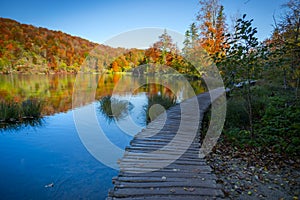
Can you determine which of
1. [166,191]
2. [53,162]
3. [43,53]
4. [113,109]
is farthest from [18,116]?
[43,53]

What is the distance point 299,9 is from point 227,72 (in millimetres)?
2933

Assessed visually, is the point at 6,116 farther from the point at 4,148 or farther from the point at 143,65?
the point at 143,65

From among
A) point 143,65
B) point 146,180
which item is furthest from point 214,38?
point 143,65

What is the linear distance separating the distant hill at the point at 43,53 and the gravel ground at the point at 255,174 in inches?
1635

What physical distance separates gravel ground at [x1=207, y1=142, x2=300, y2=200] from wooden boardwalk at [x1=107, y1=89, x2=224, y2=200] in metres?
0.39

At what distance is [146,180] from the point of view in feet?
8.11

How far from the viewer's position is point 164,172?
269cm

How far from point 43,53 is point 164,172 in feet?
201

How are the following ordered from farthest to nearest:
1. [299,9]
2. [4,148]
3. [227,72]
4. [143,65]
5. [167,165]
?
[143,65], [4,148], [299,9], [227,72], [167,165]

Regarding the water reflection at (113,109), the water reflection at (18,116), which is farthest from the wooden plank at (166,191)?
the water reflection at (18,116)

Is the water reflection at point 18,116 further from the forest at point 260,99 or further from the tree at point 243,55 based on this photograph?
the tree at point 243,55

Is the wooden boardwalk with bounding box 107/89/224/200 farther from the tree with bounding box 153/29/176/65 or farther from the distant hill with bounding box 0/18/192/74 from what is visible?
the tree with bounding box 153/29/176/65

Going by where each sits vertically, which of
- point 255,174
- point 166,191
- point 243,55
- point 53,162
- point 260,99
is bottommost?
point 53,162

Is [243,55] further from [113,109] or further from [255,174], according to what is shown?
[113,109]
